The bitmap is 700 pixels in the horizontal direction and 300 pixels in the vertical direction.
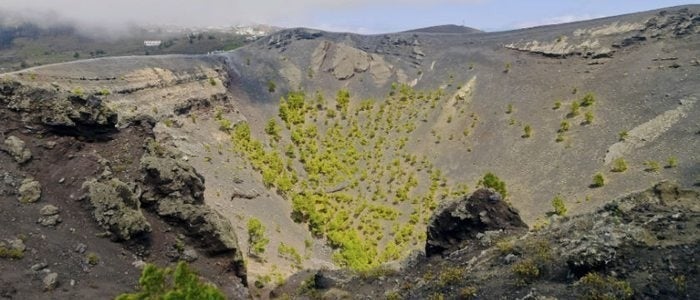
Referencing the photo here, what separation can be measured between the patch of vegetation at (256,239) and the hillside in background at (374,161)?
6.6 inches

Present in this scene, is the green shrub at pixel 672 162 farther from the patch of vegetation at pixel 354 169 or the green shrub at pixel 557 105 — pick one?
the patch of vegetation at pixel 354 169

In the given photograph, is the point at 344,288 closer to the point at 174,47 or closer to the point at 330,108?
the point at 330,108

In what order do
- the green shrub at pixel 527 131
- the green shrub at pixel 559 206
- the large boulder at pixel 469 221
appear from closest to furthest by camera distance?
the large boulder at pixel 469 221
the green shrub at pixel 559 206
the green shrub at pixel 527 131

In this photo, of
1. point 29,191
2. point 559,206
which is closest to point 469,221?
point 559,206

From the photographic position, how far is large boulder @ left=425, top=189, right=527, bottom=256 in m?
28.6

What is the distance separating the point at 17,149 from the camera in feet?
85.8

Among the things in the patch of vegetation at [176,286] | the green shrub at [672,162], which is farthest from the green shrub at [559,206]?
the patch of vegetation at [176,286]

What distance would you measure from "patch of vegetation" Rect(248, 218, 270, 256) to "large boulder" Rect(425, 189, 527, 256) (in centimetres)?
1486

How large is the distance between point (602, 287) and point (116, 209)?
2067cm

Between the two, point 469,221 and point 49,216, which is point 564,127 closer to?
point 469,221

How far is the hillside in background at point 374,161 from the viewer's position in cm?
2275

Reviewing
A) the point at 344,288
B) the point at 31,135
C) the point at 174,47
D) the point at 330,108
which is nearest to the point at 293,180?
Answer: the point at 330,108

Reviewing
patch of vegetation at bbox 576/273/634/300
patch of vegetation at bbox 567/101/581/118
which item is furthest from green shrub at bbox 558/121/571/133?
patch of vegetation at bbox 576/273/634/300

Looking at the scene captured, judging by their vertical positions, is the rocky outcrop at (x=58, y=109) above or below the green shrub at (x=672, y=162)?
above
